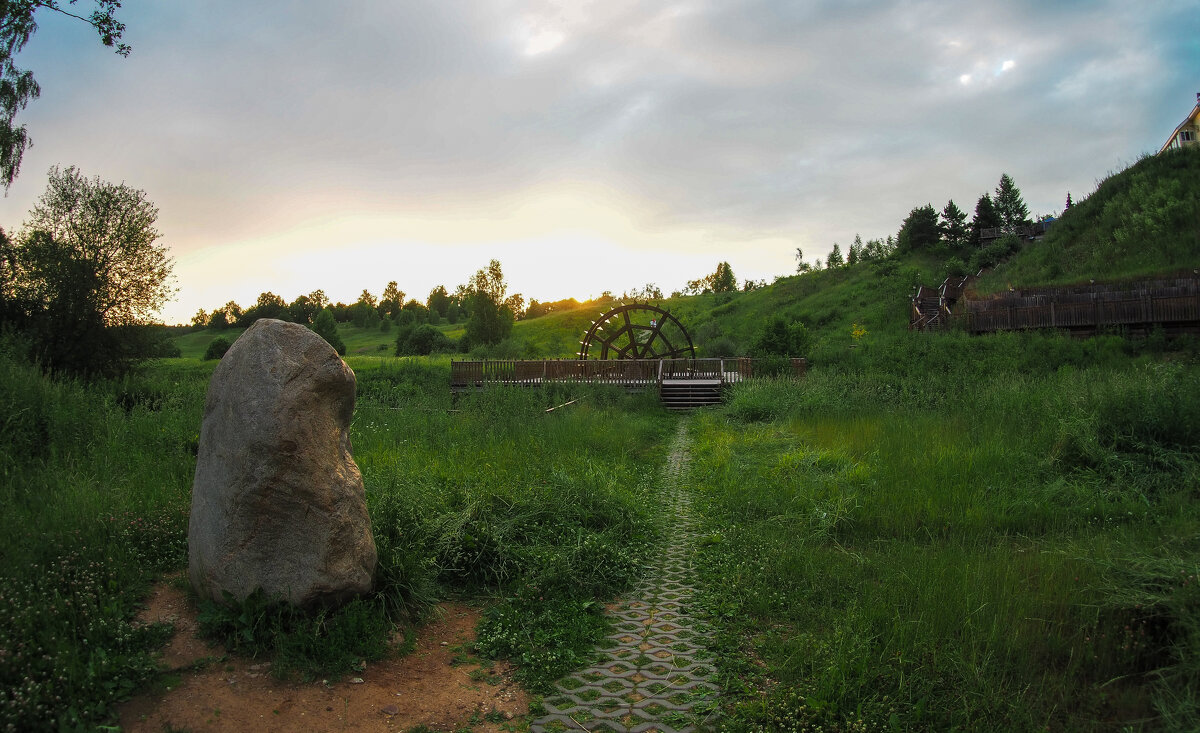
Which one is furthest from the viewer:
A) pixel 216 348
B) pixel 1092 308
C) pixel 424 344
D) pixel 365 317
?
pixel 365 317

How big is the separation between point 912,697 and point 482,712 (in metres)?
2.33

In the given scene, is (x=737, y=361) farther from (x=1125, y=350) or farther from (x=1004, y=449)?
(x=1004, y=449)

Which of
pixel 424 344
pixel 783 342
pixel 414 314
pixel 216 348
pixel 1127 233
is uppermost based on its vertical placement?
pixel 414 314

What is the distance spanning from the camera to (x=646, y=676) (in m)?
3.93

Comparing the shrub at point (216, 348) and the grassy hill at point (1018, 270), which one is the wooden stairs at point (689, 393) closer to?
the grassy hill at point (1018, 270)

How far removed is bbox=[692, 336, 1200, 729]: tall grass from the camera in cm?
326

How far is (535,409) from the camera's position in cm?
1456

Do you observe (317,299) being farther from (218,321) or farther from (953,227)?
(953,227)

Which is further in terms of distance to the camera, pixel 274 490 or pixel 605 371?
pixel 605 371

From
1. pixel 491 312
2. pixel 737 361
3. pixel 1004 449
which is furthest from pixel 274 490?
pixel 491 312

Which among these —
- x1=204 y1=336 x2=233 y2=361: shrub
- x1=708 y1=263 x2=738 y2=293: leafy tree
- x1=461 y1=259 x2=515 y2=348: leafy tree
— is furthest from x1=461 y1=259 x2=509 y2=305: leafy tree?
x1=708 y1=263 x2=738 y2=293: leafy tree

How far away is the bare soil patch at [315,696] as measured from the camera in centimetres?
329

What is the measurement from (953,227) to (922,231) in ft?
7.29

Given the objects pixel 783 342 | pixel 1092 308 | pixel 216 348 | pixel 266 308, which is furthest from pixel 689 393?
pixel 266 308
